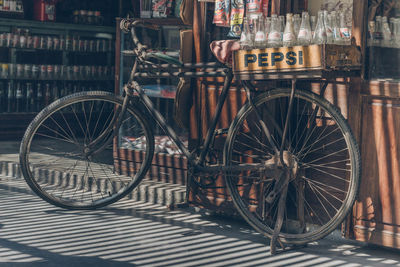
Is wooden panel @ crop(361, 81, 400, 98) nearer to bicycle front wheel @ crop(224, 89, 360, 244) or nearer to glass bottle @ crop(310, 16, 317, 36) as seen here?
bicycle front wheel @ crop(224, 89, 360, 244)

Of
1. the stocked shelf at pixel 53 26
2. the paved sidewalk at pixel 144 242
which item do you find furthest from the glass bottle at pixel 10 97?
the paved sidewalk at pixel 144 242

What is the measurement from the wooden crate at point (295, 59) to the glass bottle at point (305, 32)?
0.16 m

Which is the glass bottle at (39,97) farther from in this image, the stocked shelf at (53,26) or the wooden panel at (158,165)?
the wooden panel at (158,165)

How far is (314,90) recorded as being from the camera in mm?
4871

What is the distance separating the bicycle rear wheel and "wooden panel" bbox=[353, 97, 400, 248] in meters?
1.69

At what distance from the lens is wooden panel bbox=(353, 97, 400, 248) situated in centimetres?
437

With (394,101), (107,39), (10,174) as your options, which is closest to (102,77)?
(107,39)

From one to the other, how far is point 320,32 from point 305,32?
0.32 feet

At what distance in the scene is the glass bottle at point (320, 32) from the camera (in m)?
4.45

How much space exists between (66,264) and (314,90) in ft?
6.65

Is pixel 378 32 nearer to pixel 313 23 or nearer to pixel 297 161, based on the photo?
pixel 313 23

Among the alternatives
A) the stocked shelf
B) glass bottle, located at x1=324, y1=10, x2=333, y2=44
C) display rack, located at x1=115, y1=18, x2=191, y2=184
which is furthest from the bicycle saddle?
the stocked shelf

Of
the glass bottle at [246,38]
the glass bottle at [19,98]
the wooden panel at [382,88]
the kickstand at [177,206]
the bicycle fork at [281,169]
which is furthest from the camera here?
the glass bottle at [19,98]

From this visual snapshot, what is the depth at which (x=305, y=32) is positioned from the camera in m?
4.44
